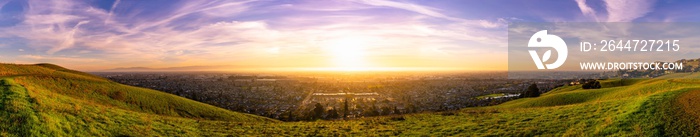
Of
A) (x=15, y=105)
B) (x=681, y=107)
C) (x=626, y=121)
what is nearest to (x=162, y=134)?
(x=15, y=105)

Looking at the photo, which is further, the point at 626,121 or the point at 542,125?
the point at 542,125

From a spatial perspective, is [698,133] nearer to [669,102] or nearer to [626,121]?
[626,121]

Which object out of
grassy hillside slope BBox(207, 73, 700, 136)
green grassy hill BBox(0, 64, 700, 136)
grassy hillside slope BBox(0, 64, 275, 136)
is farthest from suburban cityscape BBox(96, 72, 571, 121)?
grassy hillside slope BBox(0, 64, 275, 136)

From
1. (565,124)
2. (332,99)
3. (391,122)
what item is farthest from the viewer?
(332,99)

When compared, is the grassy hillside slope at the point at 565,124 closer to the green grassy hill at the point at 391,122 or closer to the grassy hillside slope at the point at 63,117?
the green grassy hill at the point at 391,122

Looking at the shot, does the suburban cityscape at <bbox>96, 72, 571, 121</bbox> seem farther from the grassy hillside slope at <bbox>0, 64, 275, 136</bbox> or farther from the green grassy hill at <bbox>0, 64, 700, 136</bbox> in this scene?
the grassy hillside slope at <bbox>0, 64, 275, 136</bbox>

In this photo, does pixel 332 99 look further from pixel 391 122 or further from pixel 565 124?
pixel 565 124

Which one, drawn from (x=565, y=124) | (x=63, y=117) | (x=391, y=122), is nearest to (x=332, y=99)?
(x=391, y=122)

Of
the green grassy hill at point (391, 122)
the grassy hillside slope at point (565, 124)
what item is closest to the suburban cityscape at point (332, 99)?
the grassy hillside slope at point (565, 124)

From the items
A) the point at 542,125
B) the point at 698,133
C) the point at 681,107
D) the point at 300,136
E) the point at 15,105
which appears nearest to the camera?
the point at 698,133

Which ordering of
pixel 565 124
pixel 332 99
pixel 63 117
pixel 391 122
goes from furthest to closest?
pixel 332 99 < pixel 391 122 < pixel 565 124 < pixel 63 117

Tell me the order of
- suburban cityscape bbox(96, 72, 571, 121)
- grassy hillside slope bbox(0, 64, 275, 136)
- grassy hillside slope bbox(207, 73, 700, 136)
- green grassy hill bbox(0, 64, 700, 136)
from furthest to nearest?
suburban cityscape bbox(96, 72, 571, 121)
grassy hillside slope bbox(207, 73, 700, 136)
green grassy hill bbox(0, 64, 700, 136)
grassy hillside slope bbox(0, 64, 275, 136)
